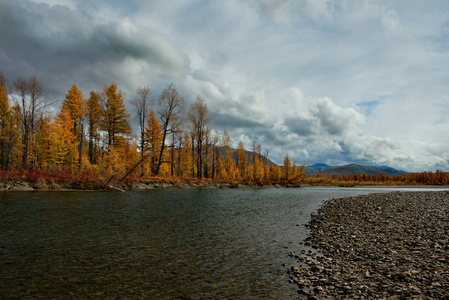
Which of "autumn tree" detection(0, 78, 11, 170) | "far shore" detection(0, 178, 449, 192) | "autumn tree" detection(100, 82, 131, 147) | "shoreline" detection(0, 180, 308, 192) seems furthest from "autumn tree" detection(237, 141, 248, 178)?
"autumn tree" detection(0, 78, 11, 170)

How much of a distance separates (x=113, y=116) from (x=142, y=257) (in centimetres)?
4613

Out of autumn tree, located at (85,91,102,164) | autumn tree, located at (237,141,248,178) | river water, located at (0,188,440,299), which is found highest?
autumn tree, located at (85,91,102,164)

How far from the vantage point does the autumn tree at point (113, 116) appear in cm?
4753

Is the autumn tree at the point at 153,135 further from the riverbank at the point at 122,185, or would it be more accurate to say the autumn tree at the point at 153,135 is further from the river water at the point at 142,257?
the river water at the point at 142,257

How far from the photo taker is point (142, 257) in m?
8.70

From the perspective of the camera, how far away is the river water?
20.5 ft

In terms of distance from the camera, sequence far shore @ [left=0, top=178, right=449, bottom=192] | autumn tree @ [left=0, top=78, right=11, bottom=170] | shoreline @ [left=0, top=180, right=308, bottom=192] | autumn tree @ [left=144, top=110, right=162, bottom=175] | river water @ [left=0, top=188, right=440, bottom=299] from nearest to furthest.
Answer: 1. river water @ [left=0, top=188, right=440, bottom=299]
2. shoreline @ [left=0, top=180, right=308, bottom=192]
3. far shore @ [left=0, top=178, right=449, bottom=192]
4. autumn tree @ [left=0, top=78, right=11, bottom=170]
5. autumn tree @ [left=144, top=110, right=162, bottom=175]

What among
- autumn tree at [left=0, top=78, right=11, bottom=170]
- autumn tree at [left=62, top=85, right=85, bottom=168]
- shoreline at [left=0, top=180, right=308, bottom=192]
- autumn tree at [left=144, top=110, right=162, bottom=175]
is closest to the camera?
shoreline at [left=0, top=180, right=308, bottom=192]

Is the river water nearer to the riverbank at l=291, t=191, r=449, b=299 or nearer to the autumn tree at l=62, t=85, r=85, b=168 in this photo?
the riverbank at l=291, t=191, r=449, b=299

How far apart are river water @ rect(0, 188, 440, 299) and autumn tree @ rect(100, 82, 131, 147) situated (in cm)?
3491

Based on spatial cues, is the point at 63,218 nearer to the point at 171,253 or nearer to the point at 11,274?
the point at 11,274

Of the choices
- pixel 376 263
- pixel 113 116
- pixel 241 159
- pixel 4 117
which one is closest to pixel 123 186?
pixel 113 116

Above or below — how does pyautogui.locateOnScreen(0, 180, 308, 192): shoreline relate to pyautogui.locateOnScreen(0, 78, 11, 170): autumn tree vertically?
below

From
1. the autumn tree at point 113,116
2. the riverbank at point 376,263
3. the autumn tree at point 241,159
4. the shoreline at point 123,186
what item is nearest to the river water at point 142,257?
the riverbank at point 376,263
